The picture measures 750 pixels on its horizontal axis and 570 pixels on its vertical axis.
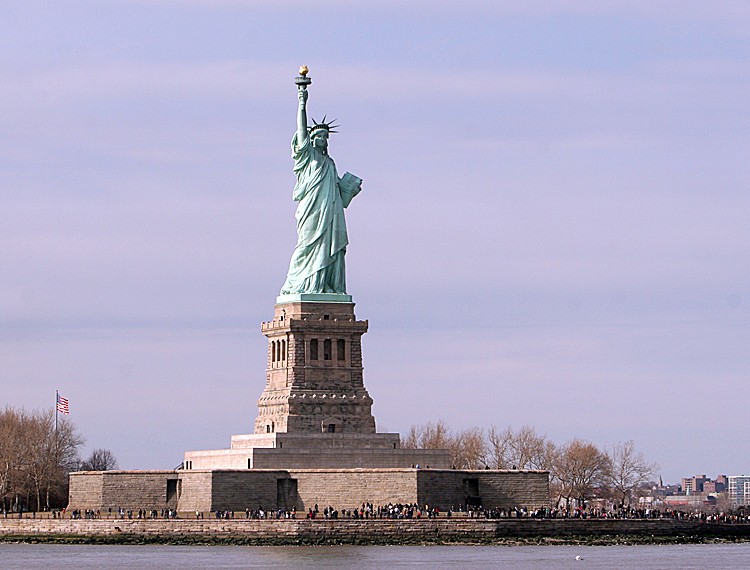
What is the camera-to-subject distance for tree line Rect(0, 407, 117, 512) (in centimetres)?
10006

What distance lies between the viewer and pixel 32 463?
10119cm

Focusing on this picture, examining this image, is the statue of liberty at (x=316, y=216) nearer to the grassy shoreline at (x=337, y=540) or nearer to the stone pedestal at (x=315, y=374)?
the stone pedestal at (x=315, y=374)

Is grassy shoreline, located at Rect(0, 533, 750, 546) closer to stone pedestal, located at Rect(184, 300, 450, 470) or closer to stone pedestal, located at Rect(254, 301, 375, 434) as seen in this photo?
stone pedestal, located at Rect(184, 300, 450, 470)

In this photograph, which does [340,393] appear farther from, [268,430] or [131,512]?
[131,512]

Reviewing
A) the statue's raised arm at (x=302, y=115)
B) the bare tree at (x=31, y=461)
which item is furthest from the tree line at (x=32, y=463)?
the statue's raised arm at (x=302, y=115)

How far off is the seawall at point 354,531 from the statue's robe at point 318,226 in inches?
537

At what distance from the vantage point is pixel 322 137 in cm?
9188

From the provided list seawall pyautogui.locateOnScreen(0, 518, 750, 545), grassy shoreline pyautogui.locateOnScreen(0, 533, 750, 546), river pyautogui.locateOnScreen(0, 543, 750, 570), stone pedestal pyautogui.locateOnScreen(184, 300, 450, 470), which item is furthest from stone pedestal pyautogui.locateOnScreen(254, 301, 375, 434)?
river pyautogui.locateOnScreen(0, 543, 750, 570)

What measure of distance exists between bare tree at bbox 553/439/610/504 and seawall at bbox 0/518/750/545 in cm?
2153

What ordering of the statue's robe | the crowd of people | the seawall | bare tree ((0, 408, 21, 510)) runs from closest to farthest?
the seawall, the crowd of people, the statue's robe, bare tree ((0, 408, 21, 510))

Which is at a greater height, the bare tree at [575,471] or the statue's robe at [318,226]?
the statue's robe at [318,226]

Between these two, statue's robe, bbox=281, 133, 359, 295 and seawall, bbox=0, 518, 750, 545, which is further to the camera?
statue's robe, bbox=281, 133, 359, 295

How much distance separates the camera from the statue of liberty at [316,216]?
9162cm

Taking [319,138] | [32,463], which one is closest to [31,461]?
[32,463]
